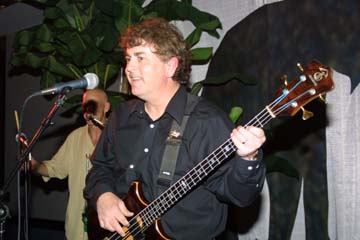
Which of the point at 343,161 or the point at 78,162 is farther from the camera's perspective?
the point at 78,162

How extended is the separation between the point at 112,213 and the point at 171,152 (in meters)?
0.47

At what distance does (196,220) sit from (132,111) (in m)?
0.79

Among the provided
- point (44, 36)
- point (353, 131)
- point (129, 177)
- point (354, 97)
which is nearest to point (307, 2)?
point (354, 97)

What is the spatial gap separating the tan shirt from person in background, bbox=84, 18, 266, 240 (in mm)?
1228

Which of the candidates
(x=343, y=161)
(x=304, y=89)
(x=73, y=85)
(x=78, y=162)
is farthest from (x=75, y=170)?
(x=304, y=89)

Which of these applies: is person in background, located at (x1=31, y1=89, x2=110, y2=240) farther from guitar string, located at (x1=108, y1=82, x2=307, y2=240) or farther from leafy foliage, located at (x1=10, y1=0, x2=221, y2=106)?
guitar string, located at (x1=108, y1=82, x2=307, y2=240)

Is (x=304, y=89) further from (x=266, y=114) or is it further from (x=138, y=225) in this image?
(x=138, y=225)

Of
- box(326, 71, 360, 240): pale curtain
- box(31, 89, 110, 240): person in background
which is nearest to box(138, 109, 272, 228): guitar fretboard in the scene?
box(31, 89, 110, 240): person in background

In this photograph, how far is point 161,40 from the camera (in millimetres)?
2459

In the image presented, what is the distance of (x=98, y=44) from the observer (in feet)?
13.7

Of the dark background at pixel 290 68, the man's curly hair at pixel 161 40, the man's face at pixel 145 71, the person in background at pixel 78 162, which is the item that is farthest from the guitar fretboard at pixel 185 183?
the person in background at pixel 78 162

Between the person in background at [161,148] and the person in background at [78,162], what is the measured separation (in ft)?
4.04

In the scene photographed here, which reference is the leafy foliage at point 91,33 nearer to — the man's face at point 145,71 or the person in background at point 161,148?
the person in background at point 161,148

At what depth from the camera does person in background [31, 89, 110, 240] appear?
377 cm
